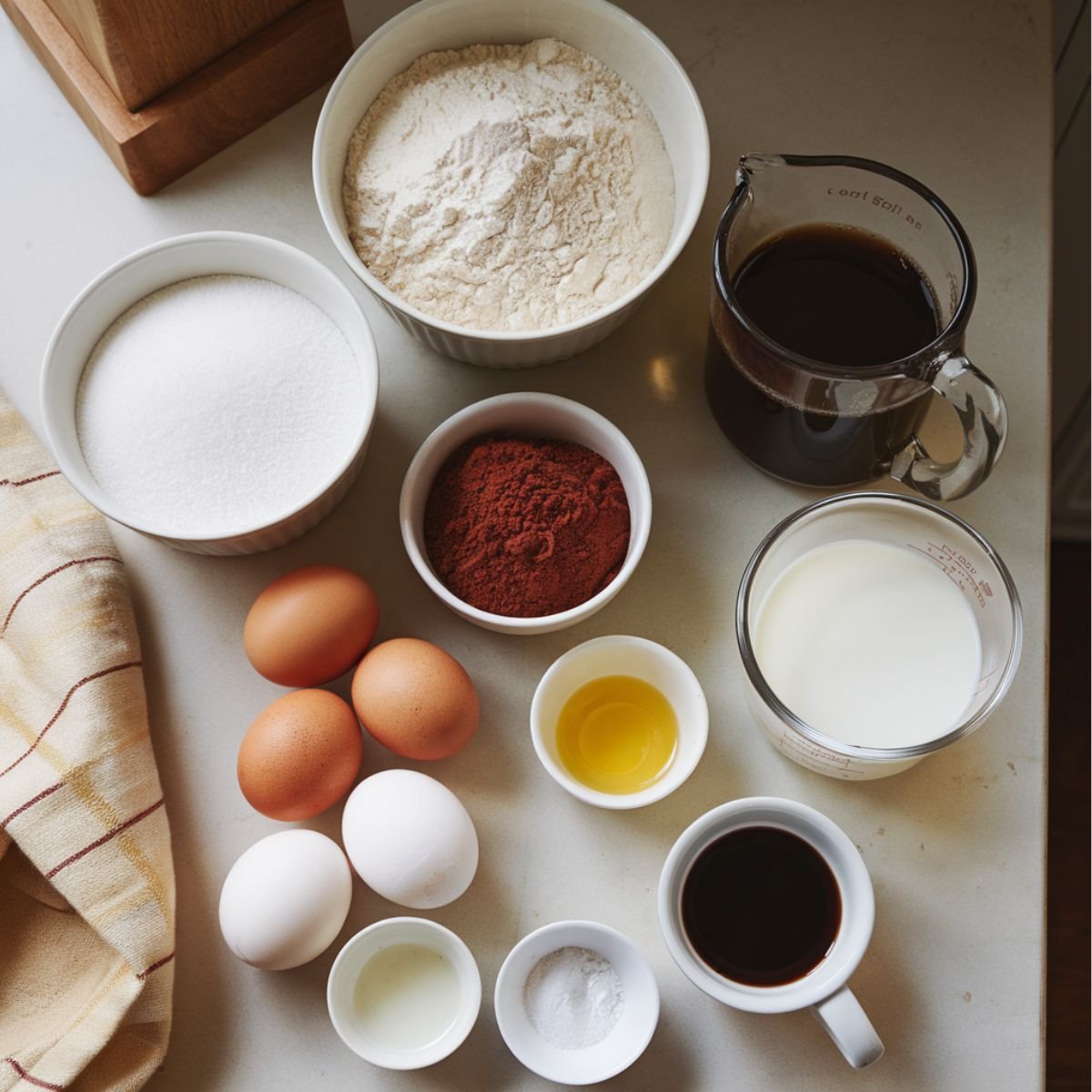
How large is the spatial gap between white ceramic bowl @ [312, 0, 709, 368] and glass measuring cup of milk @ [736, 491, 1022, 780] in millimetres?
246

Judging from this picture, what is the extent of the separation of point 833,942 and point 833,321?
51 cm

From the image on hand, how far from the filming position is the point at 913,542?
1037 mm

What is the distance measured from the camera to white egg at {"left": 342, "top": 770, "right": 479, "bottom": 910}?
0.95 m

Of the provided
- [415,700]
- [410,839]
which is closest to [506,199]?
[415,700]

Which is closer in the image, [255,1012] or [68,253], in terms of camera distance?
[255,1012]

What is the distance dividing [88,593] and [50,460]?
140 millimetres

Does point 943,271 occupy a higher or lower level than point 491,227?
lower

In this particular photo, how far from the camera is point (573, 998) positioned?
3.23ft

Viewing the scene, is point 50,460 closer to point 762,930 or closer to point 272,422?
point 272,422

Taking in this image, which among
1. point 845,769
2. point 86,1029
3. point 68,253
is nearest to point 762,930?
point 845,769

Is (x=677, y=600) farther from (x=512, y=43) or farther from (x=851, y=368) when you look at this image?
(x=512, y=43)

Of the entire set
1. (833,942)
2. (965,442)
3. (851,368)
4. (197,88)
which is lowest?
(833,942)

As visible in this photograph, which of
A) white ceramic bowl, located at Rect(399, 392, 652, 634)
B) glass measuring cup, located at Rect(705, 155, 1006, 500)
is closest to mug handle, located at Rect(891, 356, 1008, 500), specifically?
glass measuring cup, located at Rect(705, 155, 1006, 500)

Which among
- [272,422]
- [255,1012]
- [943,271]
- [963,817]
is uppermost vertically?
[272,422]
